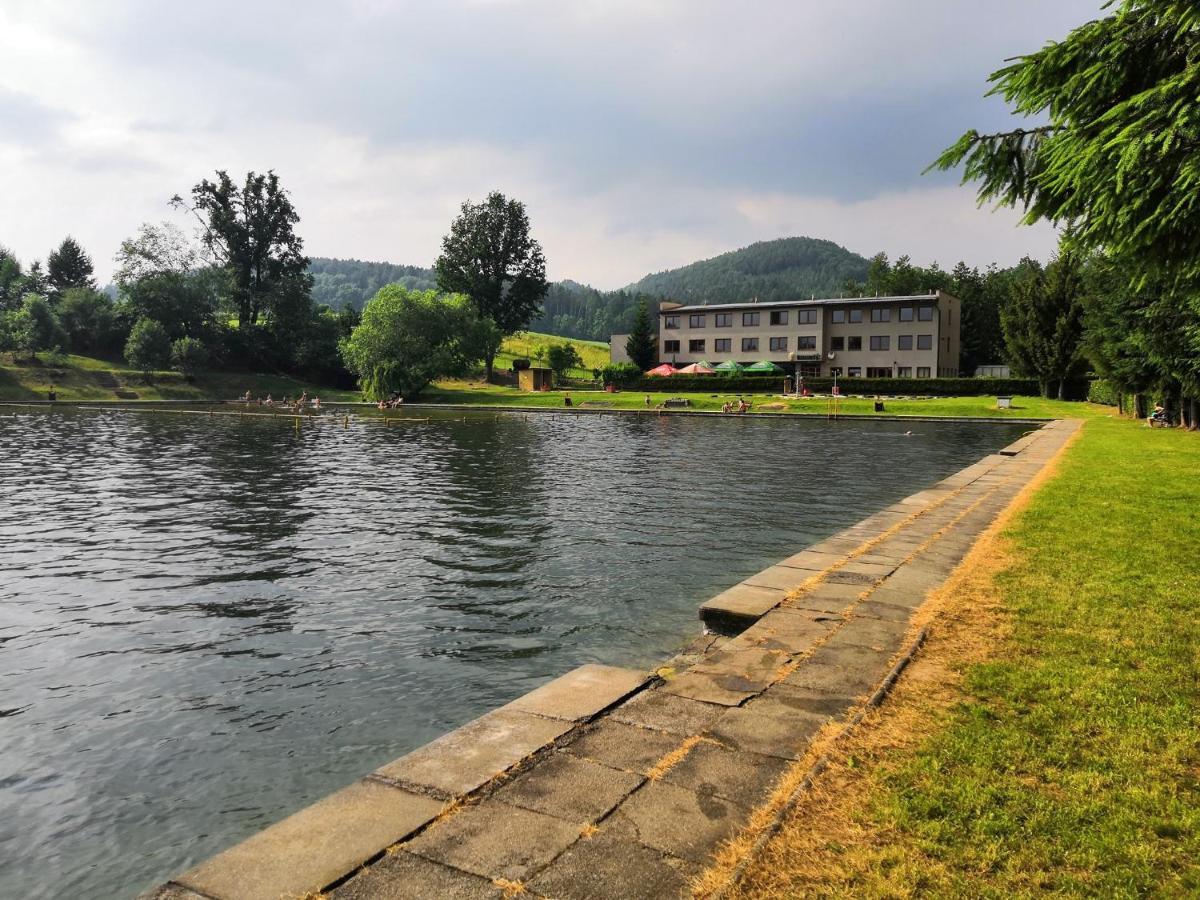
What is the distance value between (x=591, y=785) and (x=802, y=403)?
57.4 meters

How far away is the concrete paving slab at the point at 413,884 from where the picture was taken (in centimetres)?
362

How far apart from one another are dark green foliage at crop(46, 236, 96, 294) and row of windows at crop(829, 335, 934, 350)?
108 meters

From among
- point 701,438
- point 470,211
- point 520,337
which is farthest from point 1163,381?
point 520,337

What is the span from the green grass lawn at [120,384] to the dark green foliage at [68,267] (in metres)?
34.4

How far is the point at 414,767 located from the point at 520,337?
157164 millimetres

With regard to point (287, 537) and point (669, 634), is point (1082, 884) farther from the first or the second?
point (287, 537)

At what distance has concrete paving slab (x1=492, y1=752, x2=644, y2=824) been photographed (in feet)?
14.4

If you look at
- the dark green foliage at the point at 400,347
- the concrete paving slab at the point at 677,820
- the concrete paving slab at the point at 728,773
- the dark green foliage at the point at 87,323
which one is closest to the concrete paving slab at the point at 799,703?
the concrete paving slab at the point at 728,773

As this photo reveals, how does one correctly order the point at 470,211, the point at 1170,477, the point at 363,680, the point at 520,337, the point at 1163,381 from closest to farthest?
the point at 363,680, the point at 1170,477, the point at 1163,381, the point at 470,211, the point at 520,337

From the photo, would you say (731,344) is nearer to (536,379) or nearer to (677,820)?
(536,379)

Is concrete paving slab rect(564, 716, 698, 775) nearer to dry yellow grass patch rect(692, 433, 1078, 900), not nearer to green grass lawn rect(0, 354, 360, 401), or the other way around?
dry yellow grass patch rect(692, 433, 1078, 900)

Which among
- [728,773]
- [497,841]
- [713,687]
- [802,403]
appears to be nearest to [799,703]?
[713,687]

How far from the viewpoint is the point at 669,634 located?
9.31 meters

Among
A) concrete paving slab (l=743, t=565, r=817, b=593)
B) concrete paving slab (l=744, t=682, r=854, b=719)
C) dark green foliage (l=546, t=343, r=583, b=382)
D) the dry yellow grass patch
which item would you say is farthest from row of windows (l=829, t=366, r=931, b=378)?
concrete paving slab (l=744, t=682, r=854, b=719)
